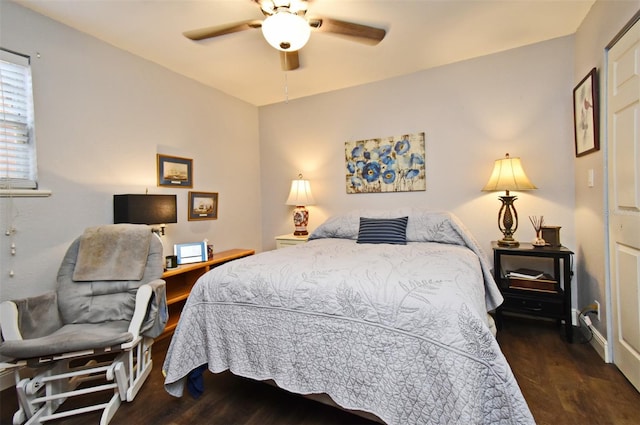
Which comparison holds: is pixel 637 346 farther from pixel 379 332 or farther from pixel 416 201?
pixel 416 201

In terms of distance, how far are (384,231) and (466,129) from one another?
1.37m

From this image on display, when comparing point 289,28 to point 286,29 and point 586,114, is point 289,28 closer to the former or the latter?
point 286,29

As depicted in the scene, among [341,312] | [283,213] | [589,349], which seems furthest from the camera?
[283,213]

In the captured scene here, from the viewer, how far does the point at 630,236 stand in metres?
1.67

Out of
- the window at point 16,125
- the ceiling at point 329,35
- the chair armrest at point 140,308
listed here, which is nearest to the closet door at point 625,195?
the ceiling at point 329,35

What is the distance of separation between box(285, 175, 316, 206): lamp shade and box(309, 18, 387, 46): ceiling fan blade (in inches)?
72.7

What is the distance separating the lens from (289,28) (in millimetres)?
1650

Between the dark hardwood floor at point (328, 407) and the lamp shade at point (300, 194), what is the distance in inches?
80.4

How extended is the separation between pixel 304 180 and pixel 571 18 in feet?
9.17

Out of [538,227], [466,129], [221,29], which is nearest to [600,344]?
[538,227]

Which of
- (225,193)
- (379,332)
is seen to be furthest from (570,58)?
(225,193)

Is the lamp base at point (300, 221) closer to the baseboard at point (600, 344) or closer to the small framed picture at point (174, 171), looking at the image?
the small framed picture at point (174, 171)

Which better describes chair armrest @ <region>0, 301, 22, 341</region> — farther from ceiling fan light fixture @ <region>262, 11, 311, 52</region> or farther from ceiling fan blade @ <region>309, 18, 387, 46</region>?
ceiling fan blade @ <region>309, 18, 387, 46</region>

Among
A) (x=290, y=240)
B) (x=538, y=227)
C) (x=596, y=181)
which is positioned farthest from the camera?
(x=290, y=240)
